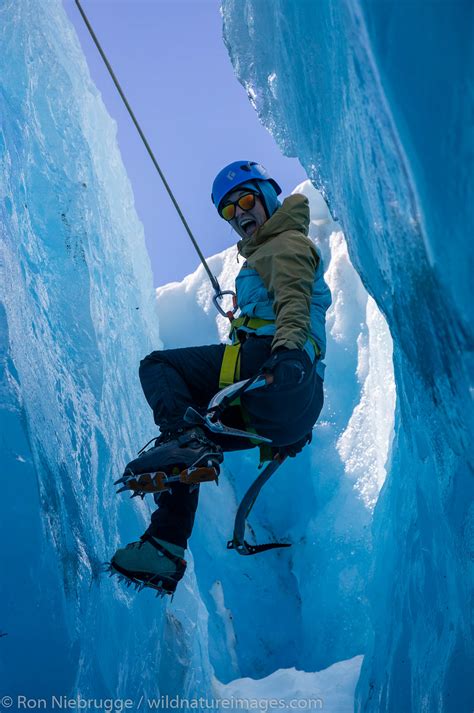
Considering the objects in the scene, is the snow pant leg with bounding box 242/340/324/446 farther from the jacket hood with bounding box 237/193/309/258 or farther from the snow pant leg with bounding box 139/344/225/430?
the jacket hood with bounding box 237/193/309/258

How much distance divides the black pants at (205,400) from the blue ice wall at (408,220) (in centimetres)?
60

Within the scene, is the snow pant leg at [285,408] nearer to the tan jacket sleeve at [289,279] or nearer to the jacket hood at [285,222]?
the tan jacket sleeve at [289,279]

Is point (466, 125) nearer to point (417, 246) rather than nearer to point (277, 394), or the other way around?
point (417, 246)

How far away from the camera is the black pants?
2.80 meters

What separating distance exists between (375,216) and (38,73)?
3116 mm

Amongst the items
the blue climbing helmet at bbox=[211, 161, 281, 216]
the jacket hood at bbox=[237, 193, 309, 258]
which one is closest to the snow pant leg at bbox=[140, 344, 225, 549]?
the jacket hood at bbox=[237, 193, 309, 258]

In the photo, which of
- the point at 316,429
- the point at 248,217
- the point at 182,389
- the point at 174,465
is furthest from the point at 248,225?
the point at 316,429

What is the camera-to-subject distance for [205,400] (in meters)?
3.21

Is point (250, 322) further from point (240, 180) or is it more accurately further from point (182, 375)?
point (240, 180)

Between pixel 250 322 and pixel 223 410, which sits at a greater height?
pixel 250 322

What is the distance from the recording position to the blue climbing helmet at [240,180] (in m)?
3.58

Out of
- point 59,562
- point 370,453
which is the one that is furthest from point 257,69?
point 370,453

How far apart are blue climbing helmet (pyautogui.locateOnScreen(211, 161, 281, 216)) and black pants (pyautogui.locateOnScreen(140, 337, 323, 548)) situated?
29.9 inches

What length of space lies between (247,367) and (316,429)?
179 inches
